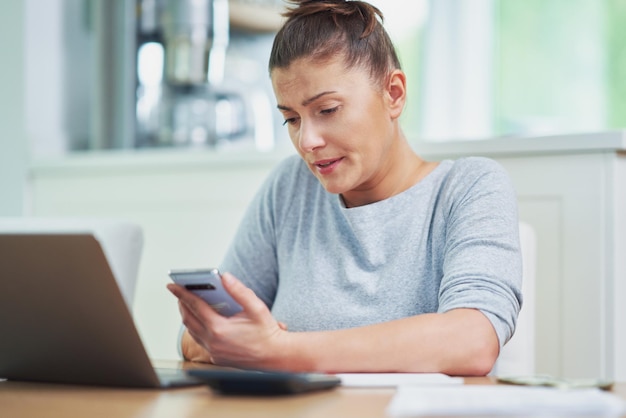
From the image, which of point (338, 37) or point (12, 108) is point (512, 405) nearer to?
point (338, 37)

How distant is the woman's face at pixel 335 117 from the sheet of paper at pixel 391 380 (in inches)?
18.5

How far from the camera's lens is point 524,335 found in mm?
1578

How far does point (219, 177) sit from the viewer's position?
2342 mm

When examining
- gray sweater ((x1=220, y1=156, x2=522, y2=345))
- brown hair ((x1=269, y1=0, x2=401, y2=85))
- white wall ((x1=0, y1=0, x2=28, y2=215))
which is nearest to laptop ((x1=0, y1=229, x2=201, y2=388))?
gray sweater ((x1=220, y1=156, x2=522, y2=345))

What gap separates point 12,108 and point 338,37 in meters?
1.46

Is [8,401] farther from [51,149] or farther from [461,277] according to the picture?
[51,149]

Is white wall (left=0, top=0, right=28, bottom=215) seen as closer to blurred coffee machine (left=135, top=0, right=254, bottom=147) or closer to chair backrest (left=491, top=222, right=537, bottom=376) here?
blurred coffee machine (left=135, top=0, right=254, bottom=147)

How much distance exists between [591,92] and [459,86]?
1.44ft

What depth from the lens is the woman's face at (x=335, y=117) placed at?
1.43 metres

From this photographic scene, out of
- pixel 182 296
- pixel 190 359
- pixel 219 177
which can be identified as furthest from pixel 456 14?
pixel 182 296

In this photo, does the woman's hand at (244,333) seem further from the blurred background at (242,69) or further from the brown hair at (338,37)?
the blurred background at (242,69)

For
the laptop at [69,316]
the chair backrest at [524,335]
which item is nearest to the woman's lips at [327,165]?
the chair backrest at [524,335]

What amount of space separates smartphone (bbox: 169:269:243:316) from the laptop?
10 cm

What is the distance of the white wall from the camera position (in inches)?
102
